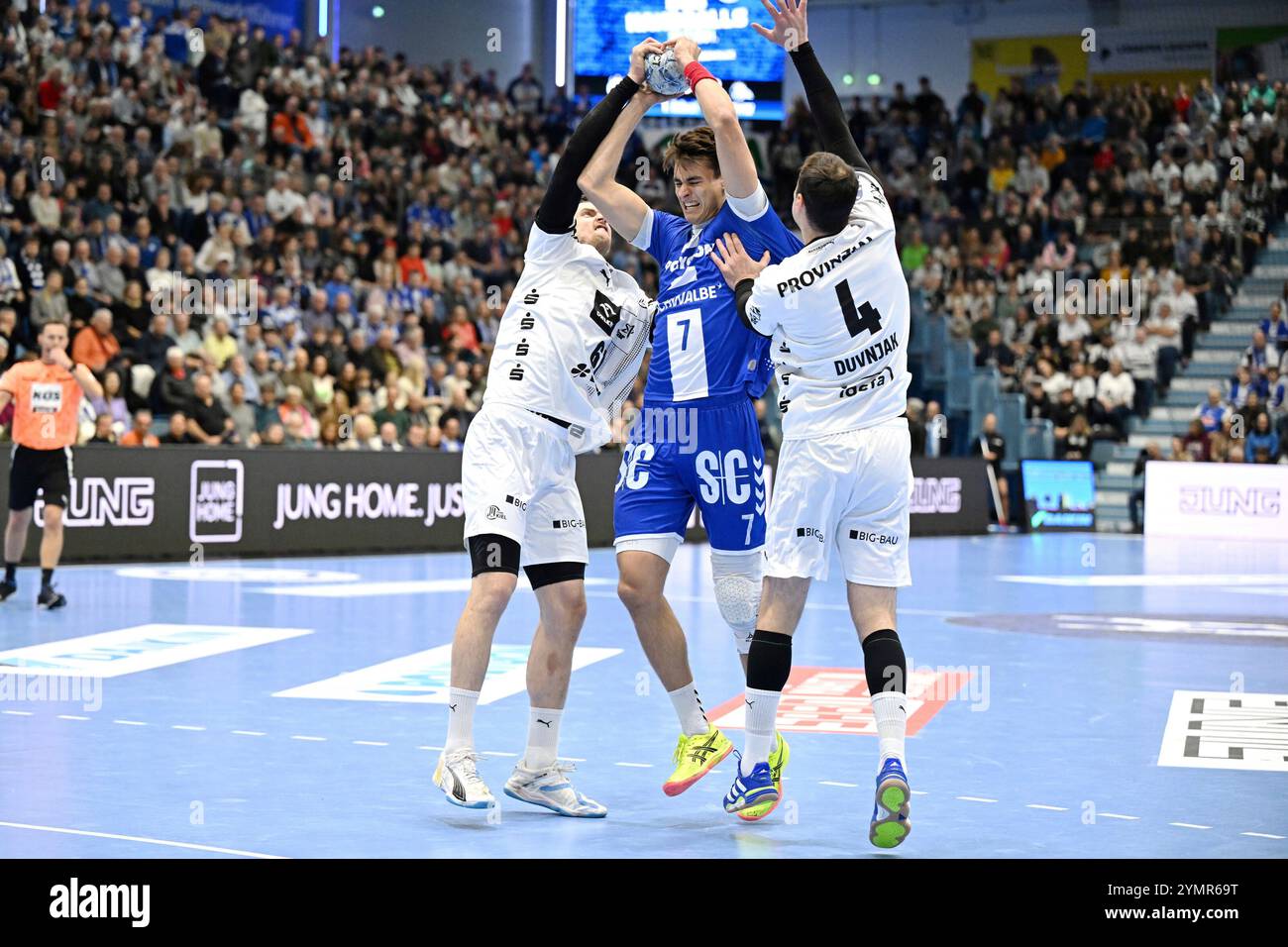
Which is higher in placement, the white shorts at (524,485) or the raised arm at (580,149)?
the raised arm at (580,149)

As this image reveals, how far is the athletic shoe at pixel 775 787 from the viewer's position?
212 inches

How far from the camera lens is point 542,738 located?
5727 mm

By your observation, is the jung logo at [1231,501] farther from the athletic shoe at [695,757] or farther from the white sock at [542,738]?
the white sock at [542,738]

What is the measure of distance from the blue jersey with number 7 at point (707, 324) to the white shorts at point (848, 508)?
760 mm

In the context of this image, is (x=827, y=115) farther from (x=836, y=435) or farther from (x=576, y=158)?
(x=836, y=435)

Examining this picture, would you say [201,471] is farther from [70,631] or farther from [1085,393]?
[1085,393]

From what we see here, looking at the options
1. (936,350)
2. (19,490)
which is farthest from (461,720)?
(936,350)

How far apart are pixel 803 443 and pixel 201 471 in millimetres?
12115

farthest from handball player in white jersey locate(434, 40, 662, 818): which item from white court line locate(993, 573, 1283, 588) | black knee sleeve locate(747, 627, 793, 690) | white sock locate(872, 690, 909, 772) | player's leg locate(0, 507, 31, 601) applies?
white court line locate(993, 573, 1283, 588)

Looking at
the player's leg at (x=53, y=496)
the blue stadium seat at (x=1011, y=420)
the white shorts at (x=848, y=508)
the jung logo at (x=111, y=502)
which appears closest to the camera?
the white shorts at (x=848, y=508)

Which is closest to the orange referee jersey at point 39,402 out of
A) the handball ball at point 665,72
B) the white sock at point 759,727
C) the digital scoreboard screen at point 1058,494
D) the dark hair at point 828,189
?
the handball ball at point 665,72

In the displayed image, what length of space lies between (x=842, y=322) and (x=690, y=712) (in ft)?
5.58

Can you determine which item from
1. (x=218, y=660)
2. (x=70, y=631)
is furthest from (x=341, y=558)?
(x=218, y=660)

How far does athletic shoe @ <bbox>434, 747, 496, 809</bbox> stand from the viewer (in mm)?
5281
